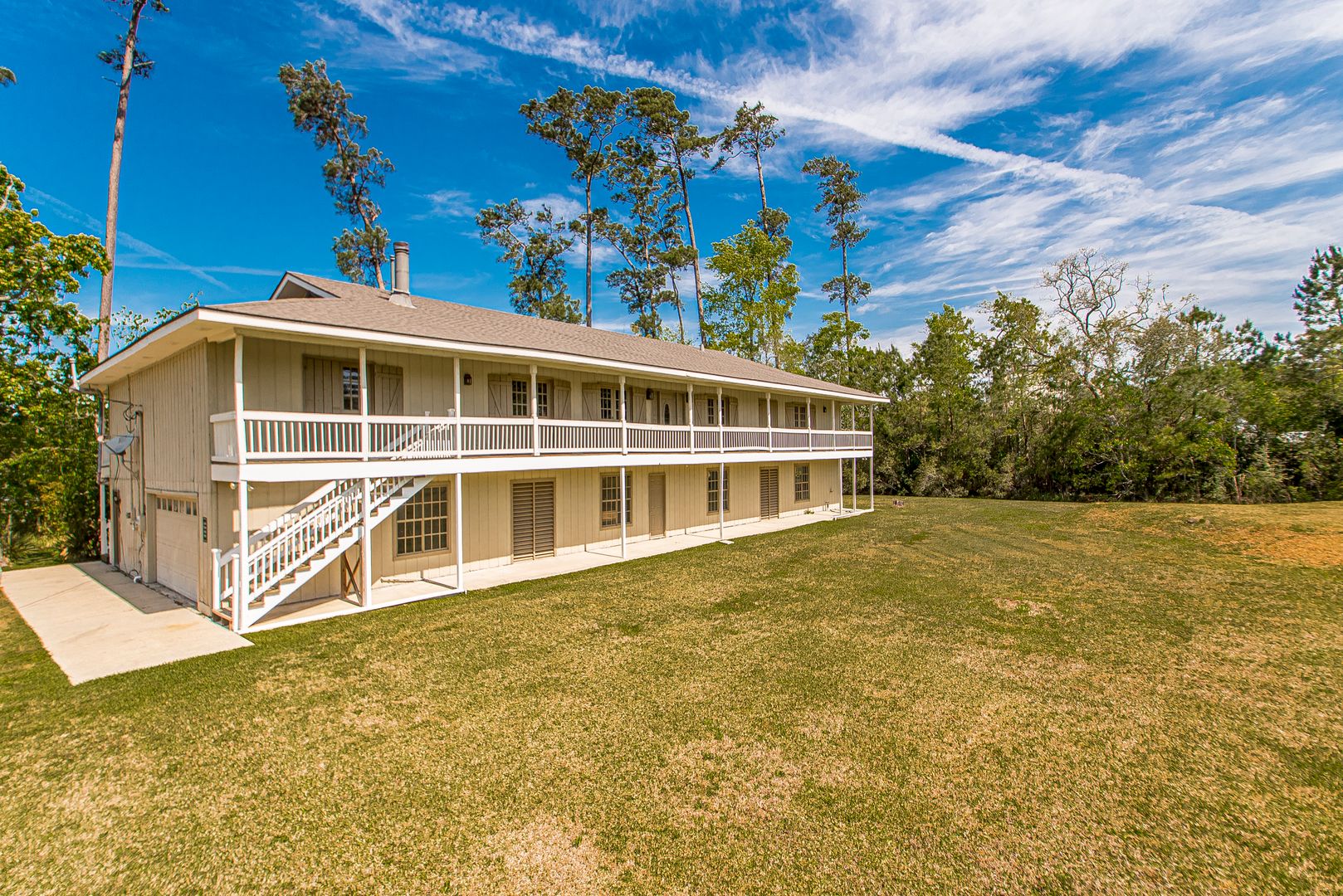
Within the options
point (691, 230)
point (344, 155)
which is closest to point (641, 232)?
point (691, 230)

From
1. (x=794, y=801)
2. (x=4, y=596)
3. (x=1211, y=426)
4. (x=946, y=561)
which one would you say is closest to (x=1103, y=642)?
(x=946, y=561)

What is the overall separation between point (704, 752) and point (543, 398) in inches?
415

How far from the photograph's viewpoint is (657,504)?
1723 cm

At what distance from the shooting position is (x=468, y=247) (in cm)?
3456

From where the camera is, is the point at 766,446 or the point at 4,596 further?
the point at 766,446

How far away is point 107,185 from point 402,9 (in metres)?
11.2

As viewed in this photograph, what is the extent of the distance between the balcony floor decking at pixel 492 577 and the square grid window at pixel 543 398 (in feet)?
12.2

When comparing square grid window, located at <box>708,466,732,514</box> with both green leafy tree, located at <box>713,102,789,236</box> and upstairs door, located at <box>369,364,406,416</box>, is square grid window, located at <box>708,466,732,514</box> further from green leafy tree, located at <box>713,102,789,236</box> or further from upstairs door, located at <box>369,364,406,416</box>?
green leafy tree, located at <box>713,102,789,236</box>

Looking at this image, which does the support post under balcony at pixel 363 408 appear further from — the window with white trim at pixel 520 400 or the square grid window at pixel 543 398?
the square grid window at pixel 543 398

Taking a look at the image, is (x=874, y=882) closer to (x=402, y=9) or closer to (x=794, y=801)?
(x=794, y=801)

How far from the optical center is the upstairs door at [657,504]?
17016 mm

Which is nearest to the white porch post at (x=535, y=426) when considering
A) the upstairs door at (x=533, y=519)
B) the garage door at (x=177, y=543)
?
the upstairs door at (x=533, y=519)

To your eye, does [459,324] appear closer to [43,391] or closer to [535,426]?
[535,426]

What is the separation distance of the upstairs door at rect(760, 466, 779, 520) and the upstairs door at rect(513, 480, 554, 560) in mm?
9607
